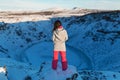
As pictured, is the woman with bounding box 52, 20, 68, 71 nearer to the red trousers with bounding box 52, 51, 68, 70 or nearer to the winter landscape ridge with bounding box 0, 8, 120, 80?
the red trousers with bounding box 52, 51, 68, 70

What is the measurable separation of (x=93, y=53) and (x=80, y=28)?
11386mm

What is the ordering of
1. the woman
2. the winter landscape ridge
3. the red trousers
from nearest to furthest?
the woman < the red trousers < the winter landscape ridge

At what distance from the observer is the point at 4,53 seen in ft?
212

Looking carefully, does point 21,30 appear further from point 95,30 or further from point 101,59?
point 101,59

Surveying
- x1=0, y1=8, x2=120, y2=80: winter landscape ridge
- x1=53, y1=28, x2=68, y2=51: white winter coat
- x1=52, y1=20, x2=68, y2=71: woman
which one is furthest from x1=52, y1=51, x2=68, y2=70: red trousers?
x1=0, y1=8, x2=120, y2=80: winter landscape ridge

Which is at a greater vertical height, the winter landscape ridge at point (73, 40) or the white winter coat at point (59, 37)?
the white winter coat at point (59, 37)

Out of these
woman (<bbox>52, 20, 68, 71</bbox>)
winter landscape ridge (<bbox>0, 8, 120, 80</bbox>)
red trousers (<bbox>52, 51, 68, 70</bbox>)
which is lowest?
winter landscape ridge (<bbox>0, 8, 120, 80</bbox>)

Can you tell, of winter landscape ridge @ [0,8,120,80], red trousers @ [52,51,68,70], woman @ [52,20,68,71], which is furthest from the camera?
winter landscape ridge @ [0,8,120,80]

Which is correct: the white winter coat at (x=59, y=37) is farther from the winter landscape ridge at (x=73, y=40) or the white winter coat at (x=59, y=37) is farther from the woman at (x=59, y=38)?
the winter landscape ridge at (x=73, y=40)

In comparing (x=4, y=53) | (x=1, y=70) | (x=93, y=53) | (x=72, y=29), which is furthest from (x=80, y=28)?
(x=1, y=70)

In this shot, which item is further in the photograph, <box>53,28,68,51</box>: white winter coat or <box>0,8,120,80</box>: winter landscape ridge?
<box>0,8,120,80</box>: winter landscape ridge

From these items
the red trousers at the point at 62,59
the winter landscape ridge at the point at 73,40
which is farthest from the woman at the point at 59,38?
the winter landscape ridge at the point at 73,40

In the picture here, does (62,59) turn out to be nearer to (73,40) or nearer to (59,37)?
(59,37)

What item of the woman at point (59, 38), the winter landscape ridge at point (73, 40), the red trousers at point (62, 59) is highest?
the woman at point (59, 38)
